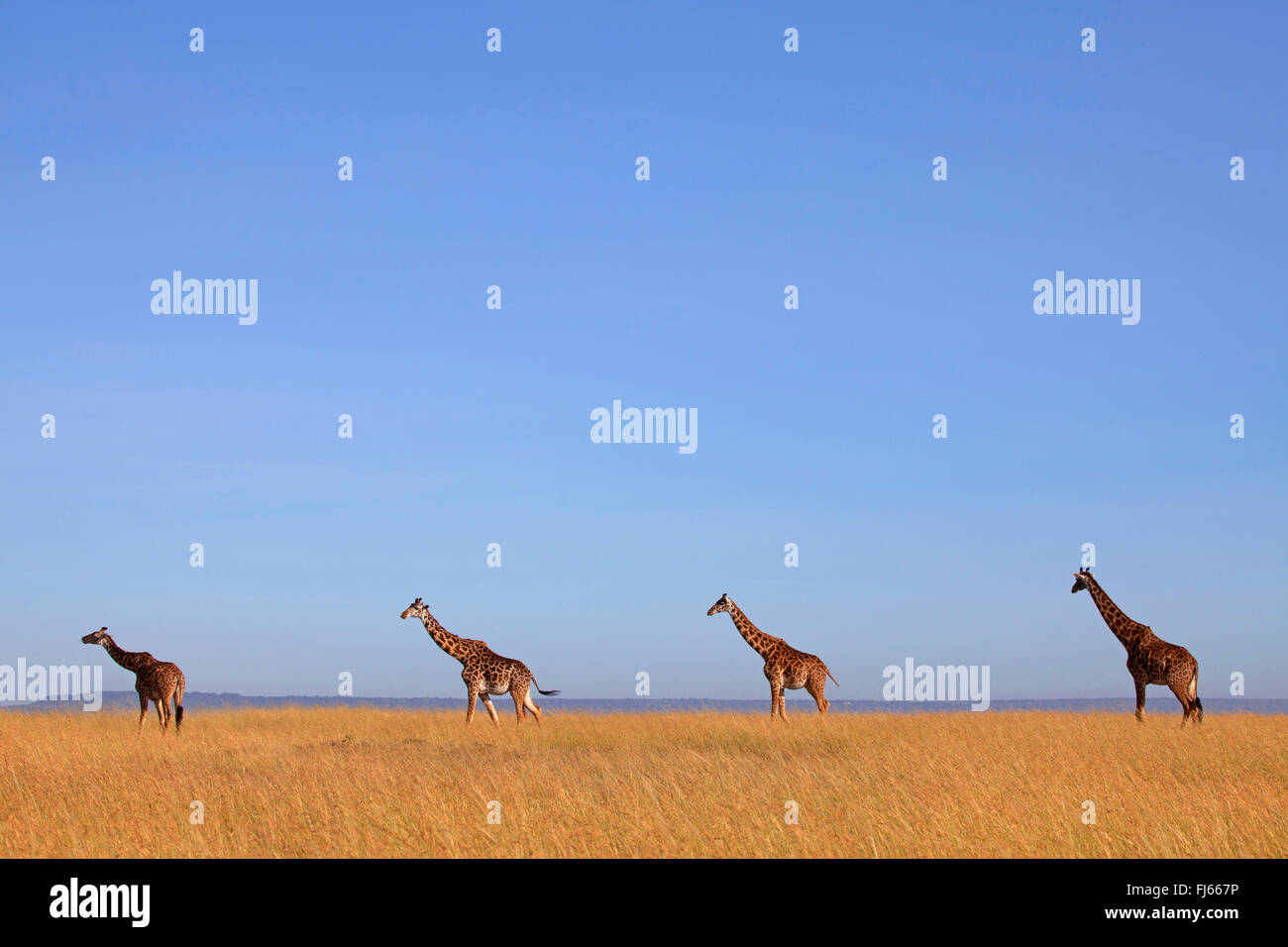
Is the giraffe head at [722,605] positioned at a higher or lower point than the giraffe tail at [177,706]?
higher

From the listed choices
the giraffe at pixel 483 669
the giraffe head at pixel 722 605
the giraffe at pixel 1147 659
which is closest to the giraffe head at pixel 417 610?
the giraffe at pixel 483 669

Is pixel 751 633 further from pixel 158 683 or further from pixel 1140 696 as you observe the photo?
pixel 158 683

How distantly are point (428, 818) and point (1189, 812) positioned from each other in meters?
7.29

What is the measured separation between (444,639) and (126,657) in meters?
6.25

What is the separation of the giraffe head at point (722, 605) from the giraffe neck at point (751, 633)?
0.18 ft

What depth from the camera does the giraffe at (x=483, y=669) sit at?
22.5 meters

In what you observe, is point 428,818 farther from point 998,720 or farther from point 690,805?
point 998,720

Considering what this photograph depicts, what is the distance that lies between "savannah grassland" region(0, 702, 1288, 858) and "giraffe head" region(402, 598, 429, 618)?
286 centimetres

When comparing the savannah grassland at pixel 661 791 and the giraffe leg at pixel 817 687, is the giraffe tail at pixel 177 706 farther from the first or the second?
the giraffe leg at pixel 817 687
